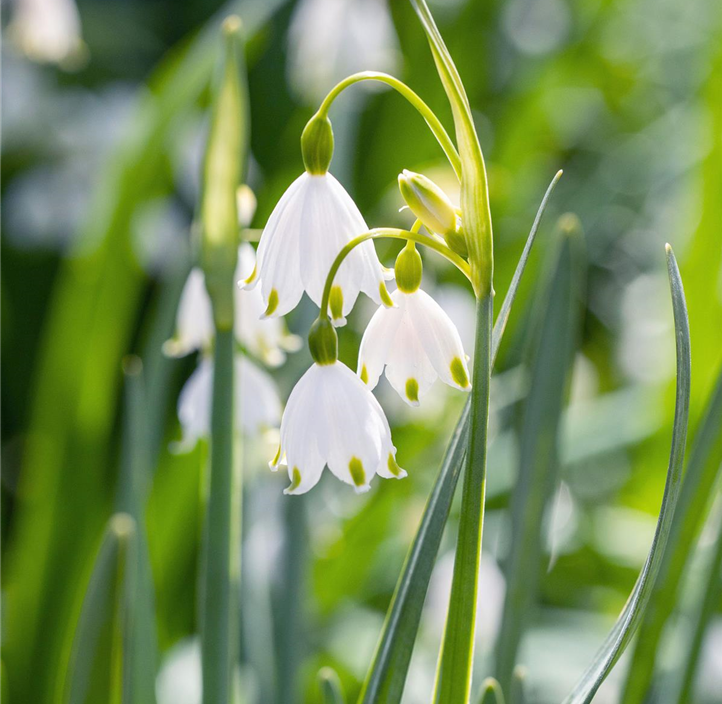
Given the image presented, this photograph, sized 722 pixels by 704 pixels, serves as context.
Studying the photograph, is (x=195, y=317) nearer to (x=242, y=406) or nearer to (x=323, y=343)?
(x=242, y=406)

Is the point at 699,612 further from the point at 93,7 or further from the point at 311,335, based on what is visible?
the point at 93,7

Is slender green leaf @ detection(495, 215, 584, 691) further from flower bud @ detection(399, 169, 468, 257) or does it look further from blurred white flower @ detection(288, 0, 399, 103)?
blurred white flower @ detection(288, 0, 399, 103)

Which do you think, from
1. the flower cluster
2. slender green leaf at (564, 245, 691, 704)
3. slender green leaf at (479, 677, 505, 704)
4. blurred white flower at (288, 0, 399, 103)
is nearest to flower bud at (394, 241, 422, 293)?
the flower cluster

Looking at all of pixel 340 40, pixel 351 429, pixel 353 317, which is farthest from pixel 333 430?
pixel 340 40

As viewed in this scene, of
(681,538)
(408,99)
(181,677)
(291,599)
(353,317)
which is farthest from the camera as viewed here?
(353,317)

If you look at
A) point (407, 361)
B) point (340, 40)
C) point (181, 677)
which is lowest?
point (181, 677)

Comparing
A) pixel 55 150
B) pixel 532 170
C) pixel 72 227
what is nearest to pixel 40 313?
pixel 72 227
